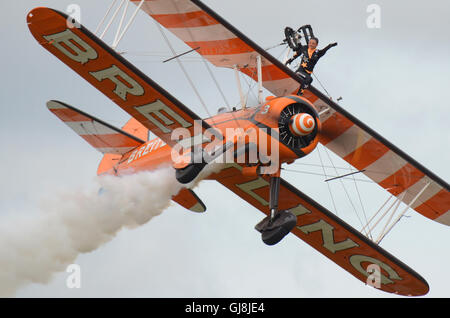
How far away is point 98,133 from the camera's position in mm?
16703

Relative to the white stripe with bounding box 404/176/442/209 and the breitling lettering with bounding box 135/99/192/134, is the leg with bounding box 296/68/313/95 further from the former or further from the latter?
the white stripe with bounding box 404/176/442/209

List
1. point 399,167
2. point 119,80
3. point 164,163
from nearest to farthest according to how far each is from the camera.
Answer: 1. point 119,80
2. point 164,163
3. point 399,167

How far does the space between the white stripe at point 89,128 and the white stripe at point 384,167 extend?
16.1 ft

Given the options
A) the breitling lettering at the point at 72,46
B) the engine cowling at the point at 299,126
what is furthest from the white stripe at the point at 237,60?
the breitling lettering at the point at 72,46

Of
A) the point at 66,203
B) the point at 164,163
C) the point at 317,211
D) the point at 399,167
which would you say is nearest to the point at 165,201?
the point at 164,163

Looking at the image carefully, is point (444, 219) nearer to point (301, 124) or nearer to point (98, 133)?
point (301, 124)

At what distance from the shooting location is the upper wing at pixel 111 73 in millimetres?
12984

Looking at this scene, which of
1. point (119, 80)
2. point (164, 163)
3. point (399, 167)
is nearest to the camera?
point (119, 80)

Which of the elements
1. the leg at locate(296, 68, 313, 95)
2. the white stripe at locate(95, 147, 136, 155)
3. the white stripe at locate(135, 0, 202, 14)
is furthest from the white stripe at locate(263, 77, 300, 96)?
the white stripe at locate(95, 147, 136, 155)

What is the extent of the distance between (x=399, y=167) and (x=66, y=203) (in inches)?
242

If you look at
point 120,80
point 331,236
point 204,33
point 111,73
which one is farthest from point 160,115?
point 331,236

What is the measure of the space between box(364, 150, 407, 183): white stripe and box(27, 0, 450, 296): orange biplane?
0.02 m

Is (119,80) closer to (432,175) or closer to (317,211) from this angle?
(317,211)

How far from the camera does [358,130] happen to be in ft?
52.8
